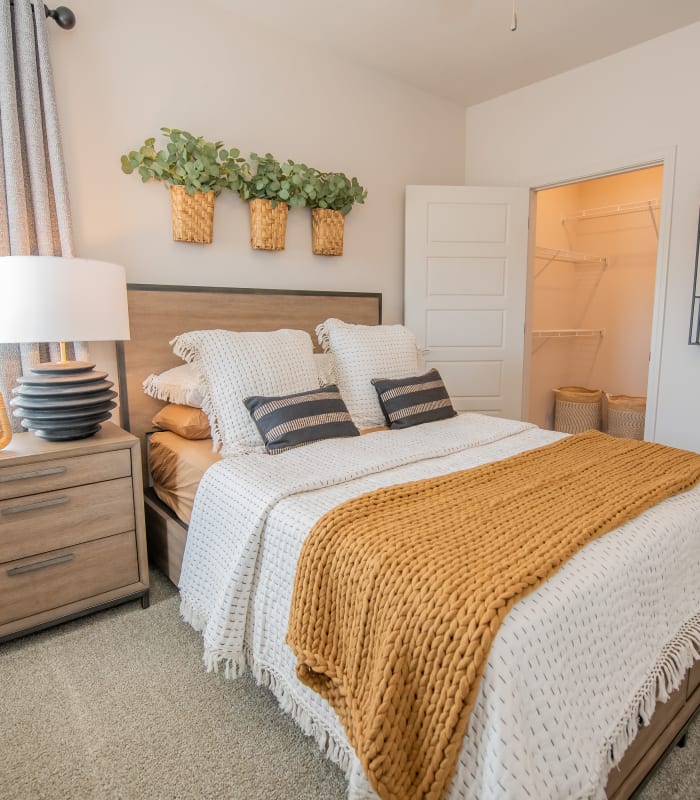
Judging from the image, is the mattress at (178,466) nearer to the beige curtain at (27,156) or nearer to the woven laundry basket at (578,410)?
the beige curtain at (27,156)

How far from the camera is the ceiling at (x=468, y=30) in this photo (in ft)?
8.27

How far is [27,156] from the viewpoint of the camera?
204cm

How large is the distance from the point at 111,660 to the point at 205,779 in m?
0.61

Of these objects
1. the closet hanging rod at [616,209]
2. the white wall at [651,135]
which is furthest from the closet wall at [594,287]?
the white wall at [651,135]

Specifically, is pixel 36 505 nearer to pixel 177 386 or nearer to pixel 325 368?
pixel 177 386

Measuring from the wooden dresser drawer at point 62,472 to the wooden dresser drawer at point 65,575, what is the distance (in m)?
0.23

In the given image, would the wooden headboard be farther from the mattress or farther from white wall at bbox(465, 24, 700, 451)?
white wall at bbox(465, 24, 700, 451)

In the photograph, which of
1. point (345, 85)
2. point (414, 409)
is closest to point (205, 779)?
point (414, 409)

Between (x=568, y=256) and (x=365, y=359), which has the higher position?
(x=568, y=256)

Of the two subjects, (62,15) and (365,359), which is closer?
(62,15)

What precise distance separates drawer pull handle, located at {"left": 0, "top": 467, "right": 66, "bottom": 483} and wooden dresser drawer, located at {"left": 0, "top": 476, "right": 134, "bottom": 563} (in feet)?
0.23

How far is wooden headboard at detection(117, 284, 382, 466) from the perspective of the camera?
2398mm

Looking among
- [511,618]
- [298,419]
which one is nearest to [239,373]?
[298,419]

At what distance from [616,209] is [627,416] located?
1756 millimetres
